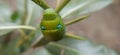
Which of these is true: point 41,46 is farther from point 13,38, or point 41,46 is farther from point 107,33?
point 107,33

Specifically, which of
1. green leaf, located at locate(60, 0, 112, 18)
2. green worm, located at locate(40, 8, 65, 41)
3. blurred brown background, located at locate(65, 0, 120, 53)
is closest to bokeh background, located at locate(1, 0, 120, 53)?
blurred brown background, located at locate(65, 0, 120, 53)

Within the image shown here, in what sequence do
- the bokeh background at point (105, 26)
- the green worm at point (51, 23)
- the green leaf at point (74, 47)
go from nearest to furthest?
the green worm at point (51, 23), the green leaf at point (74, 47), the bokeh background at point (105, 26)

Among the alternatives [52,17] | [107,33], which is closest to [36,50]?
[52,17]

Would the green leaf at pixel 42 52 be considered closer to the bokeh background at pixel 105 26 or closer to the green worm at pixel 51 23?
the green worm at pixel 51 23

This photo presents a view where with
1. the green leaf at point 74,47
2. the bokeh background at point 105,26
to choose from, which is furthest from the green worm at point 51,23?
the bokeh background at point 105,26

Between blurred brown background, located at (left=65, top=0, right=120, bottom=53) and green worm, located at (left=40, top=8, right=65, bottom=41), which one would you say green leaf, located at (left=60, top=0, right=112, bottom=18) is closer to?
green worm, located at (left=40, top=8, right=65, bottom=41)

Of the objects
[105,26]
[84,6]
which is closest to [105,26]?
[105,26]
